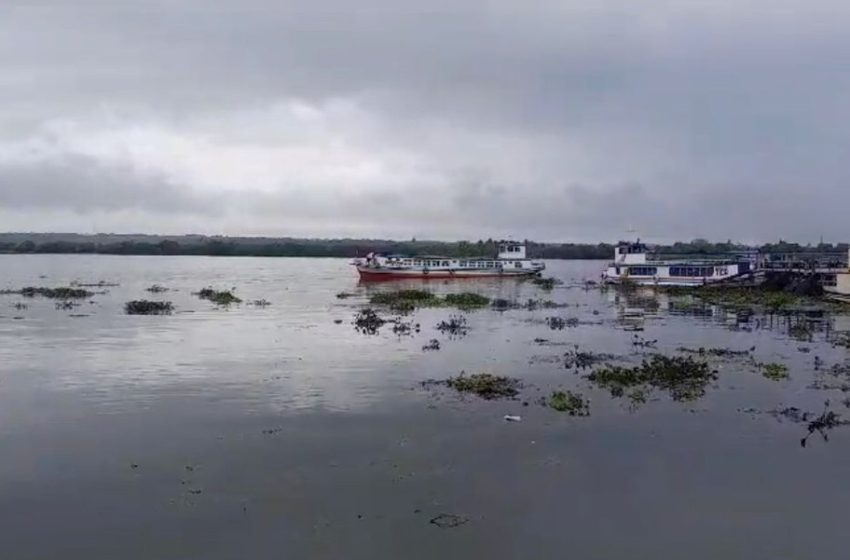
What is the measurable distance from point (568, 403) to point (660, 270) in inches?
2567

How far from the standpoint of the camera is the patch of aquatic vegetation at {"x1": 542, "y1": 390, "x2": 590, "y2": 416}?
19.9 metres

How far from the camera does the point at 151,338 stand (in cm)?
3403

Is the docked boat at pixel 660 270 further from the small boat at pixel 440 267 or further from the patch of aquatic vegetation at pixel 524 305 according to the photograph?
the patch of aquatic vegetation at pixel 524 305

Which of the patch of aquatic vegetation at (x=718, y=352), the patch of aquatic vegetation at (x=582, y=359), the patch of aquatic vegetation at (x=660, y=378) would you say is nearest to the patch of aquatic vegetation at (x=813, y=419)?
the patch of aquatic vegetation at (x=660, y=378)

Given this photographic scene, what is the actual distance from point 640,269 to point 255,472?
74.1 m

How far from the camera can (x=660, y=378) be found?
24.5 metres

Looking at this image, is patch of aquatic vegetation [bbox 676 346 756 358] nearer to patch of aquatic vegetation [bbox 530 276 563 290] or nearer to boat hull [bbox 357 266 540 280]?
patch of aquatic vegetation [bbox 530 276 563 290]

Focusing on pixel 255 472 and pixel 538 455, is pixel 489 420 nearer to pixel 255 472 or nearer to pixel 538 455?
pixel 538 455

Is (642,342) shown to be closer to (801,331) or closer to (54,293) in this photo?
(801,331)

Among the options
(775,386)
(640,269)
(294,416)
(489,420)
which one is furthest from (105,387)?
(640,269)

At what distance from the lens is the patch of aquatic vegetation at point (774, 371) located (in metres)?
25.3

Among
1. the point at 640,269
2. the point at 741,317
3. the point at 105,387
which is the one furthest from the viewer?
the point at 640,269

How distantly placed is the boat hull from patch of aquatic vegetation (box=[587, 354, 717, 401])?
222ft

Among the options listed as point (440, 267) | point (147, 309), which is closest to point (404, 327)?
point (147, 309)
